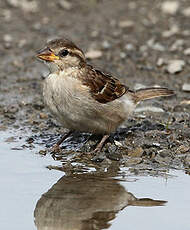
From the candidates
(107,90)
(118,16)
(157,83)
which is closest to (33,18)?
(118,16)

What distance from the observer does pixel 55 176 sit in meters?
5.54

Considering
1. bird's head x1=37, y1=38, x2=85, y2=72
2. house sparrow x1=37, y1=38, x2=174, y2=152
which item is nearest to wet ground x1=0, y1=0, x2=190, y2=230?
house sparrow x1=37, y1=38, x2=174, y2=152

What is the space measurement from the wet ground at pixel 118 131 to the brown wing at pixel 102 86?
1.51ft

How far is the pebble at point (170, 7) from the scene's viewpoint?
11039 mm

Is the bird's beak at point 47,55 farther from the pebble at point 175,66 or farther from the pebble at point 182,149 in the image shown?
the pebble at point 175,66

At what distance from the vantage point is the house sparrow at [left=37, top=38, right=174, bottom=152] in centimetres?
591

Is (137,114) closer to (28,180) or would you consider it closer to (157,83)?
(157,83)

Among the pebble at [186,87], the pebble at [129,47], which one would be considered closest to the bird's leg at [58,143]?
the pebble at [186,87]

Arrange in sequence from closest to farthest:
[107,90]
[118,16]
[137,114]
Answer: [107,90], [137,114], [118,16]

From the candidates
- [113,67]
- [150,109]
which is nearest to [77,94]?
[150,109]

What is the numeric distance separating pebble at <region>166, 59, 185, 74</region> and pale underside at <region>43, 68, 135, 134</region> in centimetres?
278

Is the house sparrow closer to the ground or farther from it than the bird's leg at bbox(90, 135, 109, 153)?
farther from it

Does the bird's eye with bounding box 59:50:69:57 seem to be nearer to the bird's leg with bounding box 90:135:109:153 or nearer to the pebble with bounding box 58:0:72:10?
the bird's leg with bounding box 90:135:109:153

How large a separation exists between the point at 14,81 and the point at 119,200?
4243 mm
